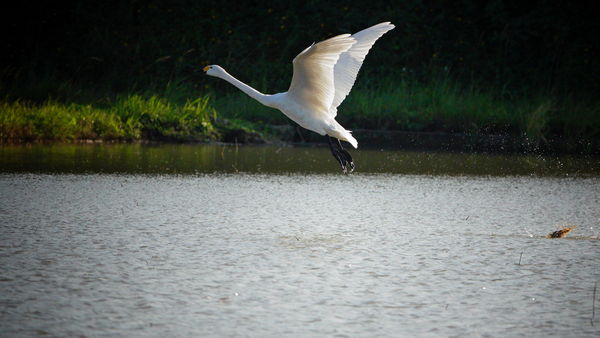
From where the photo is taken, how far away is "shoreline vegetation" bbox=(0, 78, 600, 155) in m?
13.6

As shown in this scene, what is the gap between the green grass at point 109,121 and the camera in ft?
43.2

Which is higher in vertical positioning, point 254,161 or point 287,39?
point 287,39

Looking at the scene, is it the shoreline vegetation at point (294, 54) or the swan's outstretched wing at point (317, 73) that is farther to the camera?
the shoreline vegetation at point (294, 54)

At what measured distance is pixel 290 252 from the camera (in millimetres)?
5719

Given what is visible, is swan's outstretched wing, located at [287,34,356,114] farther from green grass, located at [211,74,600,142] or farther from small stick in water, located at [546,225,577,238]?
green grass, located at [211,74,600,142]

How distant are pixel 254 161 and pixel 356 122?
3.75 metres

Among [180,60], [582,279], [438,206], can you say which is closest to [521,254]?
[582,279]

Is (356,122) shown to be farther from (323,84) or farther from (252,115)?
(323,84)

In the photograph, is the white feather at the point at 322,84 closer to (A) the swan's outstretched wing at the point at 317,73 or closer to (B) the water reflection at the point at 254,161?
(A) the swan's outstretched wing at the point at 317,73

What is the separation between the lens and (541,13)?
59.8ft

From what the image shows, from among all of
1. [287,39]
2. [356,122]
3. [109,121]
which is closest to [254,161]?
[109,121]

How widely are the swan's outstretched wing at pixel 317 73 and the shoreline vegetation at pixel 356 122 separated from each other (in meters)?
6.25

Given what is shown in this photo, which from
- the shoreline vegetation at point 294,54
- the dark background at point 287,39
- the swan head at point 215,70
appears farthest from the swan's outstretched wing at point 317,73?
the dark background at point 287,39

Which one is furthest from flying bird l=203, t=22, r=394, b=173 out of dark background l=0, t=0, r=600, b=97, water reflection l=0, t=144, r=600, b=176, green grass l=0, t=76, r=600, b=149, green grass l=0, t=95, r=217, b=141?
dark background l=0, t=0, r=600, b=97
